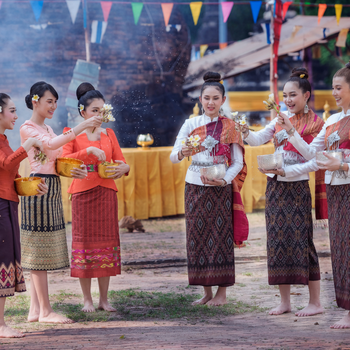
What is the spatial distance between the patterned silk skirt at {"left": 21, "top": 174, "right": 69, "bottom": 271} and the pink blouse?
0.06 meters

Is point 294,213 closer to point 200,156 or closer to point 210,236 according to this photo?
point 210,236

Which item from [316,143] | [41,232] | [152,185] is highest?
[316,143]

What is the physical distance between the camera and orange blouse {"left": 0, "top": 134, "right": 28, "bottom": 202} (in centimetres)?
284

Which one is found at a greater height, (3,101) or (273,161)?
(3,101)

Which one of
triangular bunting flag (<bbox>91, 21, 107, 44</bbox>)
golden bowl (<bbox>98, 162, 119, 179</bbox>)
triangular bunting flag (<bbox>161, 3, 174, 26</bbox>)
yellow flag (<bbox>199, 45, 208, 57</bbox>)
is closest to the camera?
golden bowl (<bbox>98, 162, 119, 179</bbox>)

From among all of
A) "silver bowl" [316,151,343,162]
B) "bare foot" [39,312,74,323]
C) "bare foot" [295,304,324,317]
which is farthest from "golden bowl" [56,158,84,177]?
"bare foot" [295,304,324,317]

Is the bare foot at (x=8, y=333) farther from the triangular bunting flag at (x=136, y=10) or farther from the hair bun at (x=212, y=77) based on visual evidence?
the triangular bunting flag at (x=136, y=10)

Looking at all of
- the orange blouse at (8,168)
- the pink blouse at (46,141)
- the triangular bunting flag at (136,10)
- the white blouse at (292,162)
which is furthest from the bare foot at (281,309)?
the triangular bunting flag at (136,10)

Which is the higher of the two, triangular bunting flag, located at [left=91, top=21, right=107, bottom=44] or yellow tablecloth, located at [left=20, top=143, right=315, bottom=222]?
triangular bunting flag, located at [left=91, top=21, right=107, bottom=44]

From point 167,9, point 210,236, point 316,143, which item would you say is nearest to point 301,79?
point 316,143

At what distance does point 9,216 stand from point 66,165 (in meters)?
0.47

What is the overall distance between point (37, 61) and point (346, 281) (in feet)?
23.5

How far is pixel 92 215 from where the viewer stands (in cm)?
340

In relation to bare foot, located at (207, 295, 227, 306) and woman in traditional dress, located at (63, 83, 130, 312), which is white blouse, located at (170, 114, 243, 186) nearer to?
woman in traditional dress, located at (63, 83, 130, 312)
